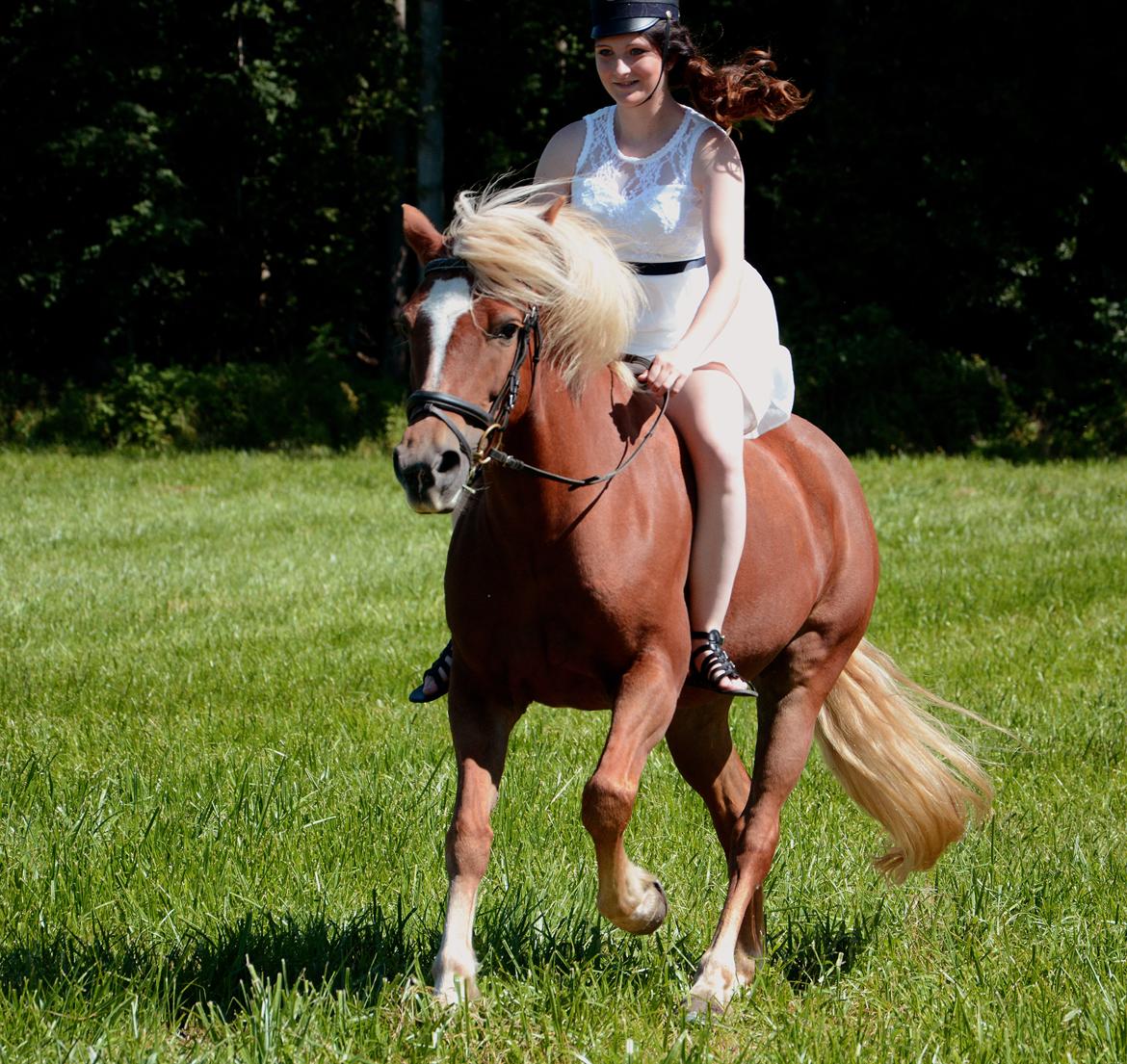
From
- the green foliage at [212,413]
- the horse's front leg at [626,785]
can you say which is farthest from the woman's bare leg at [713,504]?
the green foliage at [212,413]

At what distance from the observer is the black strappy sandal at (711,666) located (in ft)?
12.6

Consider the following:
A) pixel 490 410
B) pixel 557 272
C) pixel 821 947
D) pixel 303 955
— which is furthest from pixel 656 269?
pixel 303 955

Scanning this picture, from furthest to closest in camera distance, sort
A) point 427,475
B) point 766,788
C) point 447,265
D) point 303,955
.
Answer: point 766,788 < point 303,955 < point 447,265 < point 427,475

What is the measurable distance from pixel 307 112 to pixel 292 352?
451 cm

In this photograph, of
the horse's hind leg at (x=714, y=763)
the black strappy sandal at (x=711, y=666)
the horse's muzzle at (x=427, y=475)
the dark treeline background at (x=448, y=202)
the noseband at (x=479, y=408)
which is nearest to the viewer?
the horse's muzzle at (x=427, y=475)

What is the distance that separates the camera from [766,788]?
14.0ft

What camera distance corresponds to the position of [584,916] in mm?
4227

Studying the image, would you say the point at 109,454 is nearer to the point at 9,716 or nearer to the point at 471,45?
the point at 471,45

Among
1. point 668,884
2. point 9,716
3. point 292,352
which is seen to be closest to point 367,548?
point 9,716

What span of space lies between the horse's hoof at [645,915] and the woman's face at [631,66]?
7.20ft

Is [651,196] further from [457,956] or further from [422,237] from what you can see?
[457,956]

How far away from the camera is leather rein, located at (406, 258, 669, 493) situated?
3.06 m

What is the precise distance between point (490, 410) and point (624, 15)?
1.36 metres

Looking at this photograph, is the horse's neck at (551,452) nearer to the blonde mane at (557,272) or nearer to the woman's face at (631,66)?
the blonde mane at (557,272)
